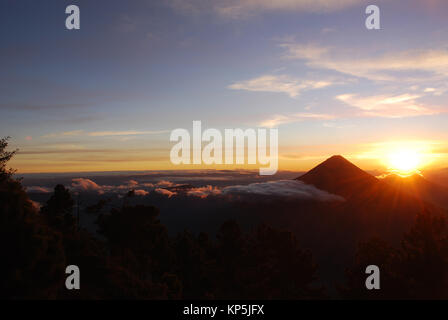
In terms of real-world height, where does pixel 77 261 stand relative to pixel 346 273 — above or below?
above

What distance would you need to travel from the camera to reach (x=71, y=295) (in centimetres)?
2394

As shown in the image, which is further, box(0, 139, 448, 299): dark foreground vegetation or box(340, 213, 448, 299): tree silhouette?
box(340, 213, 448, 299): tree silhouette

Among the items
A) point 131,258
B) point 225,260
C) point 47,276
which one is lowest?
point 225,260

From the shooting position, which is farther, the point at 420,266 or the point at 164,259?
the point at 164,259

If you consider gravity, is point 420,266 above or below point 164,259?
above

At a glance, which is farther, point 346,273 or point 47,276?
point 346,273

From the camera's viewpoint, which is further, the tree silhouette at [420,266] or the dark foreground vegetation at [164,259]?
the tree silhouette at [420,266]

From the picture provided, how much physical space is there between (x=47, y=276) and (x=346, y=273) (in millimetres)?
41225
